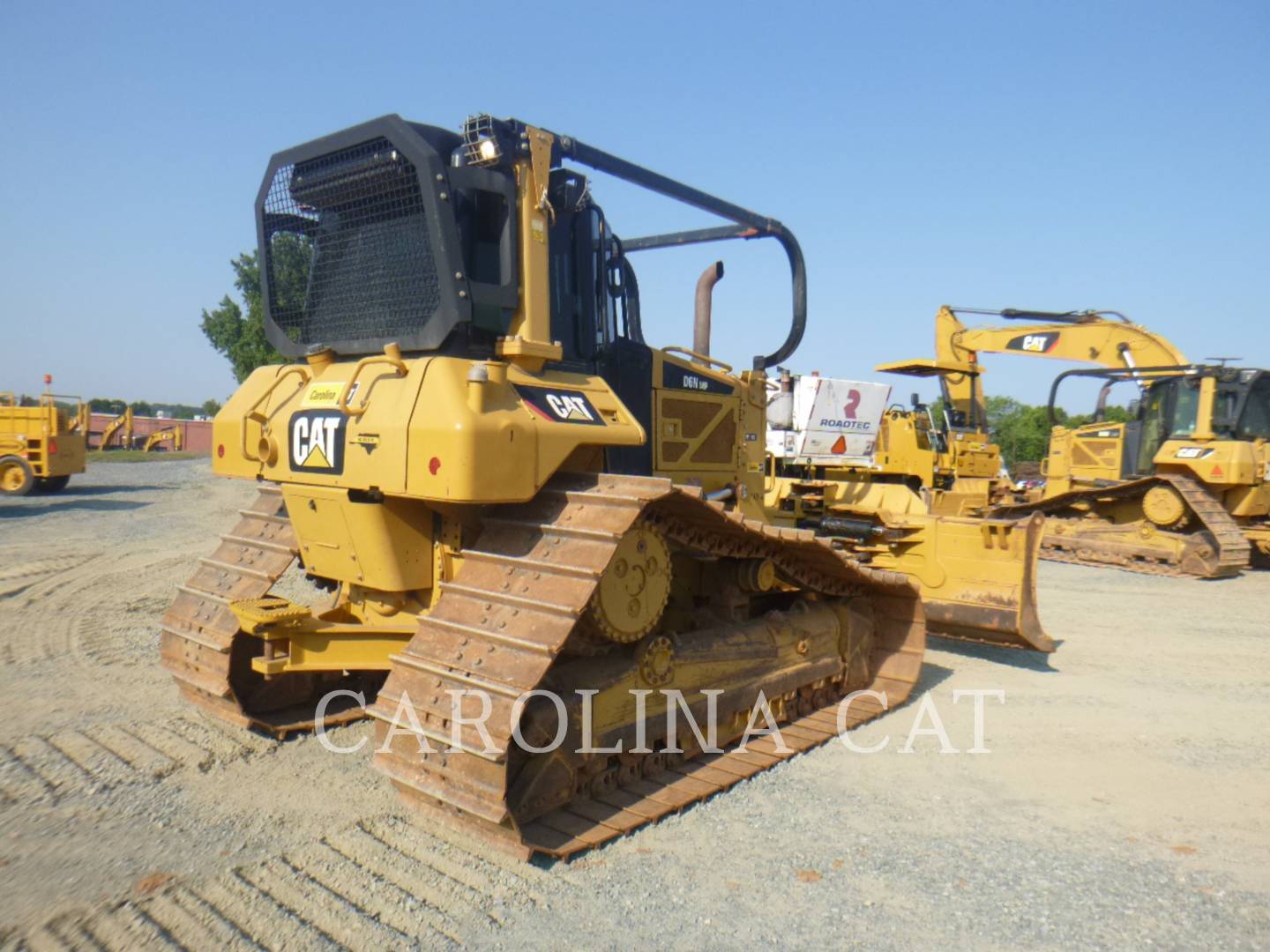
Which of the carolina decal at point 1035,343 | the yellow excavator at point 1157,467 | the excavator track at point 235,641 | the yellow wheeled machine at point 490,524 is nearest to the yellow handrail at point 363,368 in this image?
the yellow wheeled machine at point 490,524

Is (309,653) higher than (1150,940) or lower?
higher

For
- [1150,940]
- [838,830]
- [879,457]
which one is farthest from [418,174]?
[879,457]

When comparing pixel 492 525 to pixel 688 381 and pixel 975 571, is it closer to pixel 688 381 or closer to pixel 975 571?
pixel 688 381

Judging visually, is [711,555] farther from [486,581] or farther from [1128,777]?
[1128,777]

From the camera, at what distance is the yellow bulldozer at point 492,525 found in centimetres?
354

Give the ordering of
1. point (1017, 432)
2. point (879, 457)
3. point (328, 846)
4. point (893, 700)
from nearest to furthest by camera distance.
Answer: point (328, 846) → point (893, 700) → point (879, 457) → point (1017, 432)

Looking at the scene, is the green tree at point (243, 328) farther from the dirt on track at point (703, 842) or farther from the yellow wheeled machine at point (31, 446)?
the dirt on track at point (703, 842)

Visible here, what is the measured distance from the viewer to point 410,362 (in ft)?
12.7

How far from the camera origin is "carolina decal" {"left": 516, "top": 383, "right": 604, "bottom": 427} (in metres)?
3.89

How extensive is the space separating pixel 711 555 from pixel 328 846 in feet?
7.40

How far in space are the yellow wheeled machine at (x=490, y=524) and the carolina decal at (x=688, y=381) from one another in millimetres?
22

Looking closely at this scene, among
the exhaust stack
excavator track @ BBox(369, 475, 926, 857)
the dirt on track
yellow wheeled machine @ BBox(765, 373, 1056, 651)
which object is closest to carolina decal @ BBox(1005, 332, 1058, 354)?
yellow wheeled machine @ BBox(765, 373, 1056, 651)

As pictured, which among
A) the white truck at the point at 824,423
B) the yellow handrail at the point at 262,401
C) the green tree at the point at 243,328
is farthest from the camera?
the green tree at the point at 243,328

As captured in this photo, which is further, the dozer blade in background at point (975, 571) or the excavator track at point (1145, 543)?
the excavator track at point (1145, 543)
